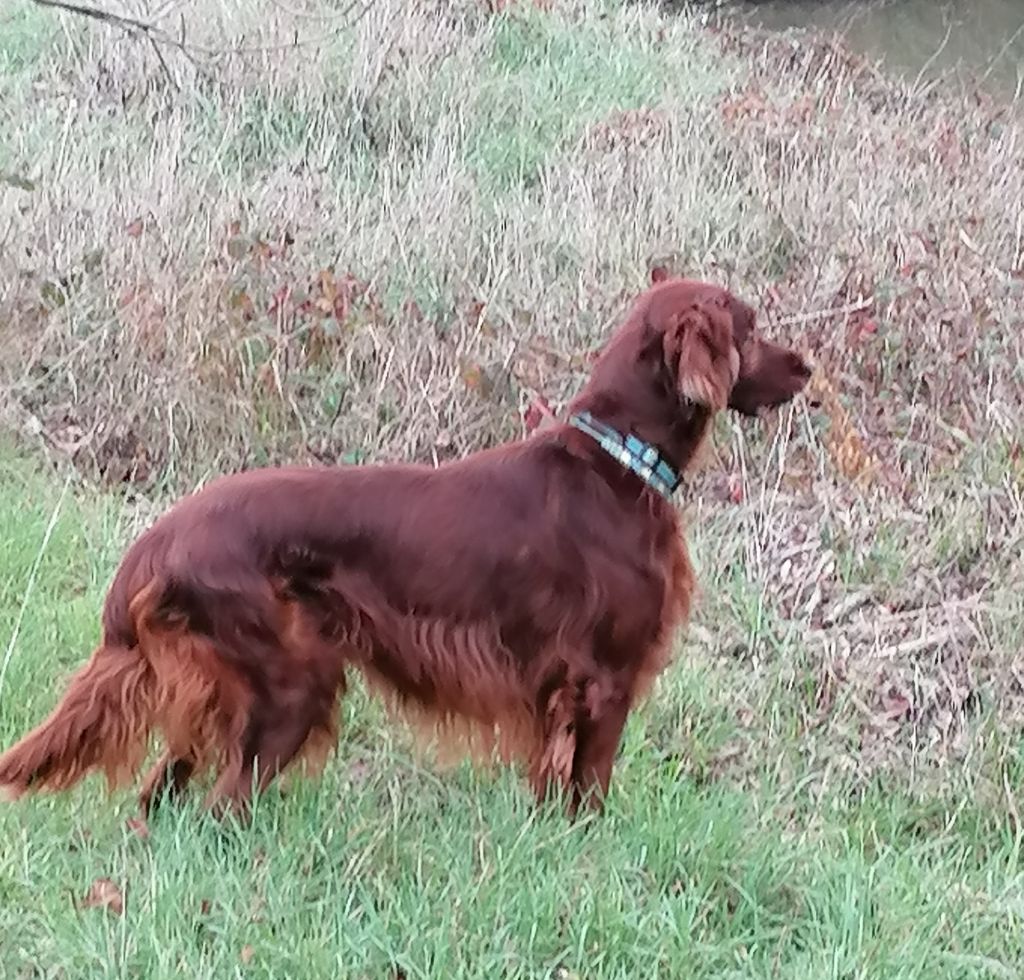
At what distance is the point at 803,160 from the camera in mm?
6414

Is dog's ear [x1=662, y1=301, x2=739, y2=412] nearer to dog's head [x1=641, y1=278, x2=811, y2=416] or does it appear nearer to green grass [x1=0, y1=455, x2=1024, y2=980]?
dog's head [x1=641, y1=278, x2=811, y2=416]

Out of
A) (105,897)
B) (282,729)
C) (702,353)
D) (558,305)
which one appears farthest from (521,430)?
(105,897)

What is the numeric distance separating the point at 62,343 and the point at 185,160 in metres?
1.65

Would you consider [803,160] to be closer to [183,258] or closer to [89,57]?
[183,258]

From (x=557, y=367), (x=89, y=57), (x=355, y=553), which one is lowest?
(x=89, y=57)

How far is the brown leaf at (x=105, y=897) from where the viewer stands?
2.40 meters

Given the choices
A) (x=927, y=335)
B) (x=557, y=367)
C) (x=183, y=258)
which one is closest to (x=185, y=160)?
(x=183, y=258)

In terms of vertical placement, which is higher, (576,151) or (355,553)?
(355,553)

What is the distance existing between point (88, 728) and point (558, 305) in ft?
9.66

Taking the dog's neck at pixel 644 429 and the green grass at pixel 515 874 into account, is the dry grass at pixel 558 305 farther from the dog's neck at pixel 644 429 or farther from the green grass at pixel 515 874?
the dog's neck at pixel 644 429

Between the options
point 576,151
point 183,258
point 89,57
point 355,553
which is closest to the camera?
point 355,553

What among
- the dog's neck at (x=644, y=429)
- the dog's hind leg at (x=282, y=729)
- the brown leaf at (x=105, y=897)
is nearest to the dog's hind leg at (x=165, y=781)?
the dog's hind leg at (x=282, y=729)

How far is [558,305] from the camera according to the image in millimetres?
5152

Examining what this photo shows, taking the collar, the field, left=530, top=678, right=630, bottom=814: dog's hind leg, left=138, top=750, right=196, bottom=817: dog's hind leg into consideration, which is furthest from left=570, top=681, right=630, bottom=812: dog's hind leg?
left=138, top=750, right=196, bottom=817: dog's hind leg
